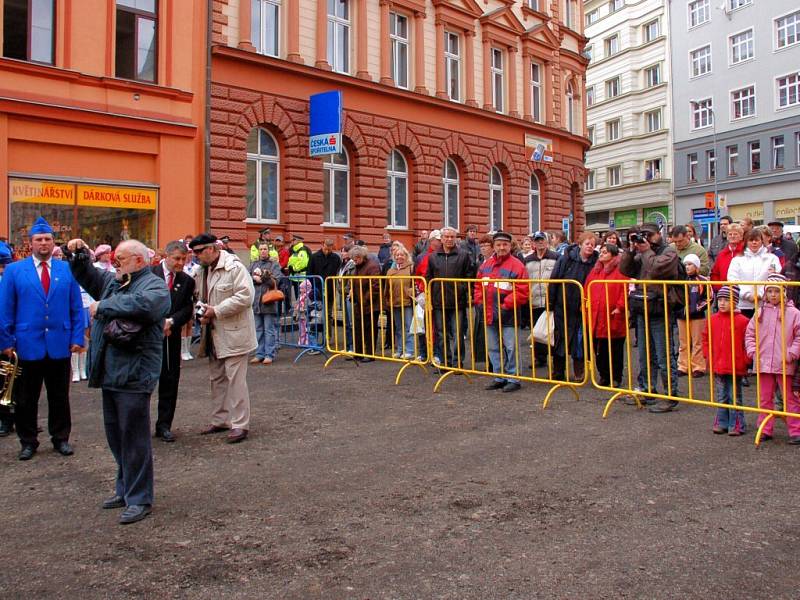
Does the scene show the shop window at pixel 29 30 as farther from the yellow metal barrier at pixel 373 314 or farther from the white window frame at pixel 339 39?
the yellow metal barrier at pixel 373 314

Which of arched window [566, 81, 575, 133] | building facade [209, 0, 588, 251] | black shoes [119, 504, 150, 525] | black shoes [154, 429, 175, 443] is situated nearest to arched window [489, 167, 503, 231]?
building facade [209, 0, 588, 251]

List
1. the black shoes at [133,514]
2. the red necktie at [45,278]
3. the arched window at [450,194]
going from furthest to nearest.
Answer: the arched window at [450,194] < the red necktie at [45,278] < the black shoes at [133,514]

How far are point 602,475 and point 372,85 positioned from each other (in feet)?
65.1

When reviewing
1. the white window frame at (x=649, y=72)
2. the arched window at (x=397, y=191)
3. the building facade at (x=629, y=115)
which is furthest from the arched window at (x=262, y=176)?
the white window frame at (x=649, y=72)

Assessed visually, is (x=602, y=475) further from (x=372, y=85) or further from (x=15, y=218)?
(x=372, y=85)

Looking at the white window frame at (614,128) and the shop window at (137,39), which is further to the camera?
the white window frame at (614,128)

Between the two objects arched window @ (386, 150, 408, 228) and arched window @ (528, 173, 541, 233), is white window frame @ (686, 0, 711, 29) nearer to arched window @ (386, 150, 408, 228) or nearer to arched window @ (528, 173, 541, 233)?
arched window @ (528, 173, 541, 233)

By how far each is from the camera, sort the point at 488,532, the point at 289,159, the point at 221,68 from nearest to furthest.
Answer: the point at 488,532 < the point at 221,68 < the point at 289,159

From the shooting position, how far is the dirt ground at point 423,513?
3.85 m

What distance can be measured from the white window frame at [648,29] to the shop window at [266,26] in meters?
36.4

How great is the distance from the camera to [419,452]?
640 centimetres

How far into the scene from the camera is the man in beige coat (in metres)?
6.99

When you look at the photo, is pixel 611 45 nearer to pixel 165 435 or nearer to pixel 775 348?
pixel 775 348

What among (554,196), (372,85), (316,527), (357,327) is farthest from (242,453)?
(554,196)
